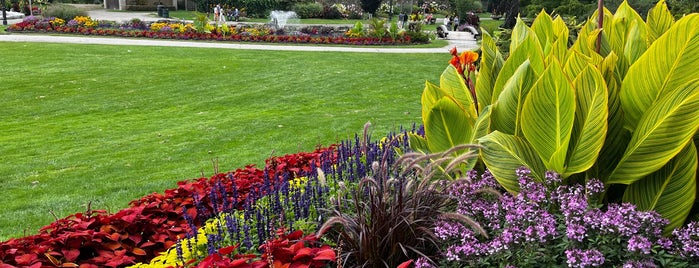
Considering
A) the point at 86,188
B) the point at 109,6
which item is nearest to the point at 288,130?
the point at 86,188

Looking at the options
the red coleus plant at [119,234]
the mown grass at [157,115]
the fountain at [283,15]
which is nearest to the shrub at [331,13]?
the fountain at [283,15]

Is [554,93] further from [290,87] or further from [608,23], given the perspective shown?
[290,87]

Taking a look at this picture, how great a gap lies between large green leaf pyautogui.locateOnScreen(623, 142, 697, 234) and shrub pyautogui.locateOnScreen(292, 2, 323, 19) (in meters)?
41.2

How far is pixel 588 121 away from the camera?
268 centimetres

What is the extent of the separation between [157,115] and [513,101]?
790 centimetres

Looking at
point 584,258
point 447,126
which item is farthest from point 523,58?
point 584,258

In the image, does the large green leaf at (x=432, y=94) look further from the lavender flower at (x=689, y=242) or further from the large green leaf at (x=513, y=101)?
the lavender flower at (x=689, y=242)

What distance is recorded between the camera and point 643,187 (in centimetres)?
275

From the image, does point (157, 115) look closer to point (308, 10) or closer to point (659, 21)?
point (659, 21)

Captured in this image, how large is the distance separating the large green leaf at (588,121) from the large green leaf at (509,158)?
156 mm

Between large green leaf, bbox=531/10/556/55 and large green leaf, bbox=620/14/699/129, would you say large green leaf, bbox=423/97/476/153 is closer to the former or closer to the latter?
large green leaf, bbox=620/14/699/129

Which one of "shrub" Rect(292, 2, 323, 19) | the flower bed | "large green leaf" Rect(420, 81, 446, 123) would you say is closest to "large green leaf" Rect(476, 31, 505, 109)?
the flower bed

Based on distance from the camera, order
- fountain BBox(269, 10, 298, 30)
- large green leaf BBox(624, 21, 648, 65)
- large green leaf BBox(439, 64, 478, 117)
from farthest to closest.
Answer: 1. fountain BBox(269, 10, 298, 30)
2. large green leaf BBox(439, 64, 478, 117)
3. large green leaf BBox(624, 21, 648, 65)

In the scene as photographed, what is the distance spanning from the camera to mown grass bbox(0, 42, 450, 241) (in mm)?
6172
